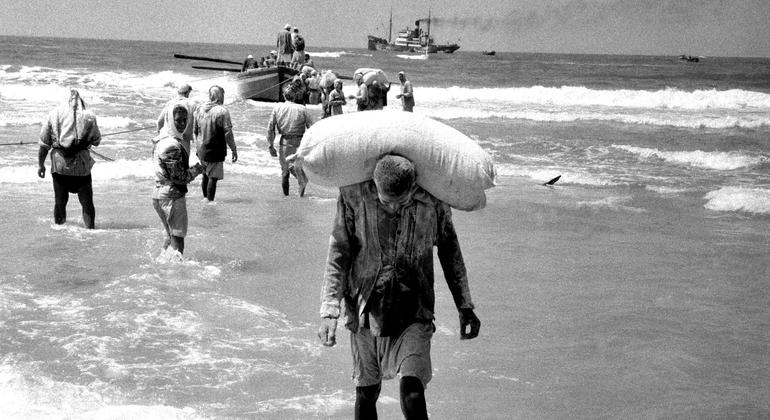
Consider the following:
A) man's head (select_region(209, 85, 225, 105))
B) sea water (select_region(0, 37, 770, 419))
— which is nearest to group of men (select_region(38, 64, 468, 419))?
sea water (select_region(0, 37, 770, 419))

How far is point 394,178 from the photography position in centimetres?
350

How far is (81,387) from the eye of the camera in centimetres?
511

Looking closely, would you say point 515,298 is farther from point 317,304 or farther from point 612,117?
point 612,117

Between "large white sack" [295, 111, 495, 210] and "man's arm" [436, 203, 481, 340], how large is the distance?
0.18 metres

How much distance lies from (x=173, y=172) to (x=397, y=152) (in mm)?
4064

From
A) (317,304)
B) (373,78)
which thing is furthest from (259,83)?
(373,78)

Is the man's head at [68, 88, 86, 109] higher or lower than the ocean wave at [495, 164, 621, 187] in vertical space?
higher

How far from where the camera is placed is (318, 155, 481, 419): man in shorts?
3.73m

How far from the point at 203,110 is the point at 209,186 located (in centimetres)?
101

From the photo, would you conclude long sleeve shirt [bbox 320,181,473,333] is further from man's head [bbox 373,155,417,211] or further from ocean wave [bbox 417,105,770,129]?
ocean wave [bbox 417,105,770,129]

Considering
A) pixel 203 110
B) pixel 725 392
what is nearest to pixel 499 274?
pixel 725 392

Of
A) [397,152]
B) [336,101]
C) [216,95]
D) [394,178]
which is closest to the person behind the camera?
[394,178]

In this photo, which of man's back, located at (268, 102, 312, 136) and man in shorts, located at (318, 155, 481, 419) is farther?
man's back, located at (268, 102, 312, 136)

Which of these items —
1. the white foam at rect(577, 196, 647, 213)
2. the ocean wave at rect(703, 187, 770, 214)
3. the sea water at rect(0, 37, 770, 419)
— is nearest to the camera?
the sea water at rect(0, 37, 770, 419)
